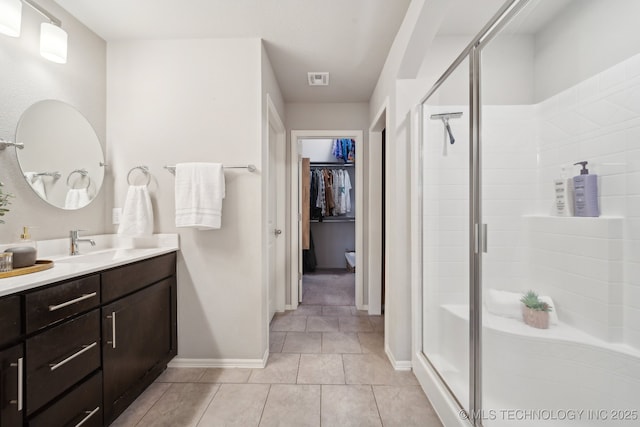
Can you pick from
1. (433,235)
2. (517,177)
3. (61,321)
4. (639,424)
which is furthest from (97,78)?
(639,424)

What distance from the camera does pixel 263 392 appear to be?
1733mm

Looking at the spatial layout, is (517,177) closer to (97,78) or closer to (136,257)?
(136,257)

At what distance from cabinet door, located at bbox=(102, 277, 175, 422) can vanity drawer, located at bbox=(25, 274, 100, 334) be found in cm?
13

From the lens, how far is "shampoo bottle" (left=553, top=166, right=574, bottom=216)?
4.30 ft

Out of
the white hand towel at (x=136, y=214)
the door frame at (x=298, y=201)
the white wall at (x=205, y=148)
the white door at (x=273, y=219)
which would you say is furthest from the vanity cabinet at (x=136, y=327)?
the door frame at (x=298, y=201)

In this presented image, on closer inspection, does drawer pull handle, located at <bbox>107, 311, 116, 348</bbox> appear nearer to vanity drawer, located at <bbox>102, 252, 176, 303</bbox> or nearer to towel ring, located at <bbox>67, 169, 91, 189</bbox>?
vanity drawer, located at <bbox>102, 252, 176, 303</bbox>

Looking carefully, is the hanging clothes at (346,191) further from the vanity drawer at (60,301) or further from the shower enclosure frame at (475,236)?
the vanity drawer at (60,301)

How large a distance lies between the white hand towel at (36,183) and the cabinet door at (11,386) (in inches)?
39.7

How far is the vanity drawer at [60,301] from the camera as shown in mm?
1024

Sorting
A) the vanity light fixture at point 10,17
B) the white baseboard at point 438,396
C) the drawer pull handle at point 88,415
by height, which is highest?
the vanity light fixture at point 10,17

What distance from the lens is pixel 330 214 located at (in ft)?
16.8

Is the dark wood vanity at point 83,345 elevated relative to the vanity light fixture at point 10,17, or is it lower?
lower

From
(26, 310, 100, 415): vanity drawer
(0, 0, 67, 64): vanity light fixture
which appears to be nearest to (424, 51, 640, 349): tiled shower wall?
(26, 310, 100, 415): vanity drawer

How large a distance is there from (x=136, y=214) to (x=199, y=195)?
46 cm
